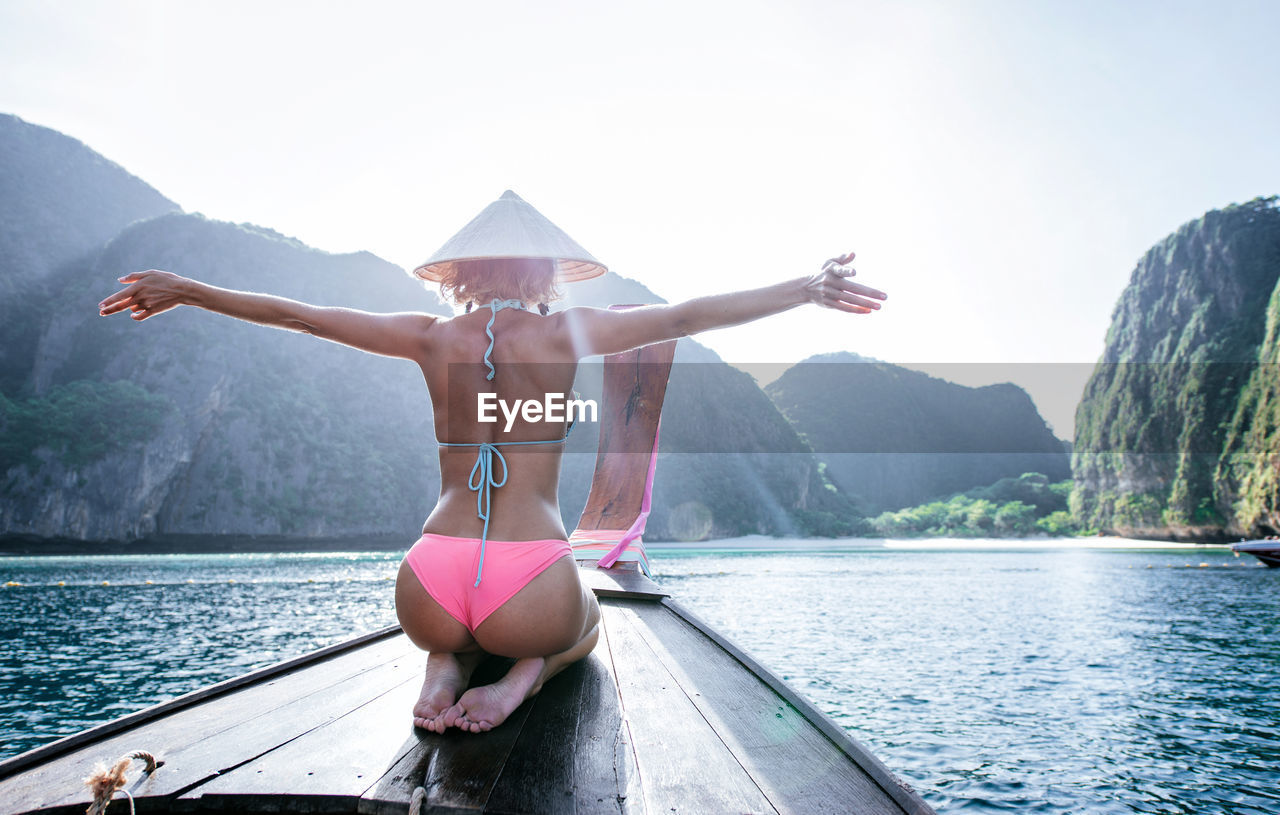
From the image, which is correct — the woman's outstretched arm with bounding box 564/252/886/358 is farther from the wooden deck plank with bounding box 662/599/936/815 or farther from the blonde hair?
the wooden deck plank with bounding box 662/599/936/815

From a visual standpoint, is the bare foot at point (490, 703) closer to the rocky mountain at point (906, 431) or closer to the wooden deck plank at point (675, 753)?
the wooden deck plank at point (675, 753)

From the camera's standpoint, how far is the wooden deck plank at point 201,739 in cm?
145

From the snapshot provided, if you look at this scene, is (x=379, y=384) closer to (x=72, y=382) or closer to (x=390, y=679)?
(x=72, y=382)

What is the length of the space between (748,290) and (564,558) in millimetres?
918

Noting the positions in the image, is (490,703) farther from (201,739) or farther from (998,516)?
(998,516)

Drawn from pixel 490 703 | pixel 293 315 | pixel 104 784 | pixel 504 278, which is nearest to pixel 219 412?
pixel 293 315

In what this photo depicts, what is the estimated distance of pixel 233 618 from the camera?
55.5 ft

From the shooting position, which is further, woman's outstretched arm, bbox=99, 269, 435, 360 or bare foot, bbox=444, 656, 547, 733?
woman's outstretched arm, bbox=99, 269, 435, 360

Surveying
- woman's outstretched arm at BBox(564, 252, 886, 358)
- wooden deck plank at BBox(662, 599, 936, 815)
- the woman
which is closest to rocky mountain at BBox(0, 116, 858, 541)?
wooden deck plank at BBox(662, 599, 936, 815)

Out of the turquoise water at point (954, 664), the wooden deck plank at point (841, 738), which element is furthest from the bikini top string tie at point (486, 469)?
the turquoise water at point (954, 664)

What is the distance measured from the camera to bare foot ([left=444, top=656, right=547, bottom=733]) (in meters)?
1.82

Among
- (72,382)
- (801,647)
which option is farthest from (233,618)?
(72,382)

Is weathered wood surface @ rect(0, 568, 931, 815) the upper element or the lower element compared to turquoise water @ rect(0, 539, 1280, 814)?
upper

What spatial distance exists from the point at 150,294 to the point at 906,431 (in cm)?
12372
